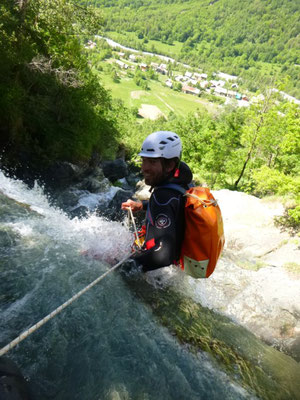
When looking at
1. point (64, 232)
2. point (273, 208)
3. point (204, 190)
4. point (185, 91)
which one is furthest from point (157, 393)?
point (185, 91)

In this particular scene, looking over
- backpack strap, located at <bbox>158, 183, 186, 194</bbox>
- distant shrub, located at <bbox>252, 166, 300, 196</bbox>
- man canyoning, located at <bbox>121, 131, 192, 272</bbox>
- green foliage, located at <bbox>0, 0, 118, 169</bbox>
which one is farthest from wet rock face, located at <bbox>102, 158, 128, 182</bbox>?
backpack strap, located at <bbox>158, 183, 186, 194</bbox>

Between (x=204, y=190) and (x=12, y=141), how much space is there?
15.9m

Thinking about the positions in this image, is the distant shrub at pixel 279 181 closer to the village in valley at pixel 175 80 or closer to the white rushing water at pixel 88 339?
the white rushing water at pixel 88 339

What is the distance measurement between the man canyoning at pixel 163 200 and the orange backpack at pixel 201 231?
0.12 meters

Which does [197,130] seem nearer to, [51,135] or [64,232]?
[51,135]

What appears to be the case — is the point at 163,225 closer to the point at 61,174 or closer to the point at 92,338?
the point at 92,338

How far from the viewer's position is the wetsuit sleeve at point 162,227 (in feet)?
11.9

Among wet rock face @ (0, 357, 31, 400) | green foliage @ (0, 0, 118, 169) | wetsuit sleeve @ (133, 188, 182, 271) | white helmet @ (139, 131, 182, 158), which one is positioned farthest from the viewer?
green foliage @ (0, 0, 118, 169)

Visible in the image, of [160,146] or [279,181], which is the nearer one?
[160,146]

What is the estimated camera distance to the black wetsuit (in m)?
3.64

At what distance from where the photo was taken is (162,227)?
12.0 feet

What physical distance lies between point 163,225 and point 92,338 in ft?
7.13

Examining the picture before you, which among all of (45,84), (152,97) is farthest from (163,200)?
(152,97)

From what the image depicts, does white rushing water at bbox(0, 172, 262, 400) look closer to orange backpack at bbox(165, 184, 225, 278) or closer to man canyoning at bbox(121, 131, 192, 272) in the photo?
man canyoning at bbox(121, 131, 192, 272)
